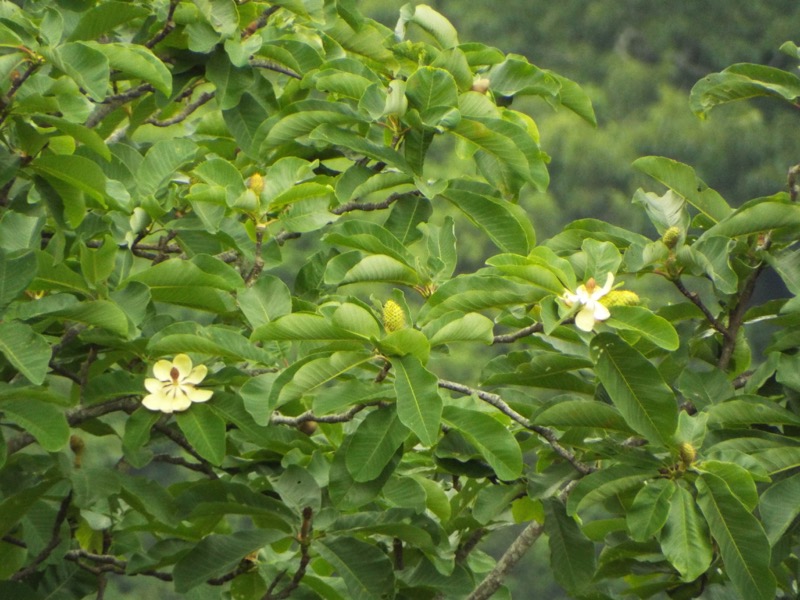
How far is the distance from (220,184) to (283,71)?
1.36ft

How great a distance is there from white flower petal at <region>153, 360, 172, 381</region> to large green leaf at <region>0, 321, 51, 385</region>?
16 cm

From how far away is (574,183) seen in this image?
53.2 feet

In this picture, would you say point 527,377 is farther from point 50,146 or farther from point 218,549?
Result: point 50,146

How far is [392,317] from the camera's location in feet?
5.16

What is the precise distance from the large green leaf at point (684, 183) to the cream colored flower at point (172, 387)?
0.66 meters

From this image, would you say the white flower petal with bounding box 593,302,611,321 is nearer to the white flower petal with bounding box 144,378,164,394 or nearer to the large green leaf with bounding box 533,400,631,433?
the large green leaf with bounding box 533,400,631,433

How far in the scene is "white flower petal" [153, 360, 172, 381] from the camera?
174 centimetres

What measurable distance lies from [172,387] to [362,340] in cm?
34

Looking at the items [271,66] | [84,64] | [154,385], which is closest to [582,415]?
[154,385]

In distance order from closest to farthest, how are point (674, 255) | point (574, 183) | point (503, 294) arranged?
1. point (503, 294)
2. point (674, 255)
3. point (574, 183)

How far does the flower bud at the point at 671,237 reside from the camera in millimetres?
1764

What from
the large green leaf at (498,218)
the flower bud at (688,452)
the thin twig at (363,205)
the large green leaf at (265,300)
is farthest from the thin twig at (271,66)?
the flower bud at (688,452)

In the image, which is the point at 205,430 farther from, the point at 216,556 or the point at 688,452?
the point at 688,452

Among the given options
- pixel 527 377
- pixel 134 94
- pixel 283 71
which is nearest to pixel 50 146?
pixel 134 94
